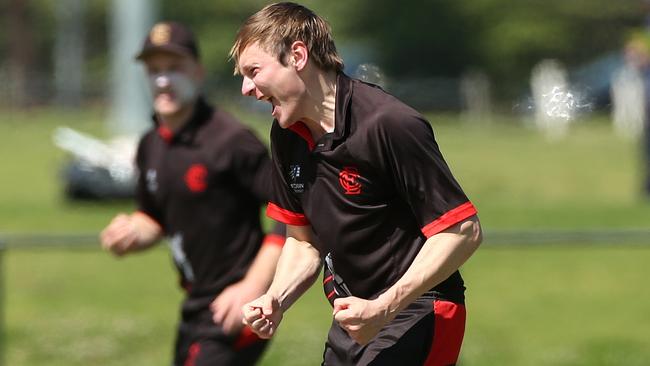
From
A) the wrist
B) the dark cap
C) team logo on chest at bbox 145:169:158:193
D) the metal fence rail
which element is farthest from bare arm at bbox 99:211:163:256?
the wrist

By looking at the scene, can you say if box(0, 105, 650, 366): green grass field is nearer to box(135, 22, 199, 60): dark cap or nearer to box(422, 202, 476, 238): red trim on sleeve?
box(135, 22, 199, 60): dark cap

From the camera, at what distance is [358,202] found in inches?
181

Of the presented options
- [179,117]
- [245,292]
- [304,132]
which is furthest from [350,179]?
[179,117]

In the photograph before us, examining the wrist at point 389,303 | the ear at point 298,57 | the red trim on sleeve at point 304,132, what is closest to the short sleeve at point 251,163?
the red trim on sleeve at point 304,132

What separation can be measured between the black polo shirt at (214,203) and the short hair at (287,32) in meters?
1.90

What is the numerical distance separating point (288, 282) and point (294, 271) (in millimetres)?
55

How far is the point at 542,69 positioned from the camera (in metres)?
45.8

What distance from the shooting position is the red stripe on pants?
4.71 meters

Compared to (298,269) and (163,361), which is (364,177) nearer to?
(298,269)

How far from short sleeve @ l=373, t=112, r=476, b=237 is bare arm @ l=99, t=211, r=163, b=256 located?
254 cm

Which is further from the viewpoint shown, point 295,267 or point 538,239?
point 538,239

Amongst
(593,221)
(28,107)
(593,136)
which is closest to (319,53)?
(593,221)

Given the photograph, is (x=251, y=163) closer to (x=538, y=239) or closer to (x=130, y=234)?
(x=130, y=234)

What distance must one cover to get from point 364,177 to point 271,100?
15.9 inches
